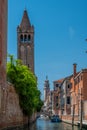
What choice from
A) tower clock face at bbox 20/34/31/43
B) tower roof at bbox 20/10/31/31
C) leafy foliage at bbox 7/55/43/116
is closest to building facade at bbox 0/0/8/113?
leafy foliage at bbox 7/55/43/116

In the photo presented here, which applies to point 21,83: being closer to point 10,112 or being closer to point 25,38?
point 10,112

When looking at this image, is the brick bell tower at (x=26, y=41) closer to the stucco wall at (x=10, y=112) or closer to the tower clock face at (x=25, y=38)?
the tower clock face at (x=25, y=38)

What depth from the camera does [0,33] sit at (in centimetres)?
4022

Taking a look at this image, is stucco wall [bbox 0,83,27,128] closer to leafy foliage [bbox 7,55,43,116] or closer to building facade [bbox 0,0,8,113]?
building facade [bbox 0,0,8,113]

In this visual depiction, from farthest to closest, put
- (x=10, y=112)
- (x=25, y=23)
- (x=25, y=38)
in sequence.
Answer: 1. (x=25, y=23)
2. (x=25, y=38)
3. (x=10, y=112)

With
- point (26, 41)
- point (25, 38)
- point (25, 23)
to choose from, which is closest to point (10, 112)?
point (26, 41)

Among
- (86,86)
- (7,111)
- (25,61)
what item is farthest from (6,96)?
(25,61)

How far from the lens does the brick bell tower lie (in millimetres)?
116562

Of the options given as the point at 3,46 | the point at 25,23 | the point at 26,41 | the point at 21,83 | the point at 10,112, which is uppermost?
the point at 25,23

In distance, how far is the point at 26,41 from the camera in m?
121

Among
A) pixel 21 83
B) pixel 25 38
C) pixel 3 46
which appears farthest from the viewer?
pixel 25 38

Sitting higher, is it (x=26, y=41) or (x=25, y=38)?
(x=25, y=38)

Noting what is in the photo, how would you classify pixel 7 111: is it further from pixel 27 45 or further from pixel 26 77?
pixel 27 45

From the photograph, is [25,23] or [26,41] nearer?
[26,41]
